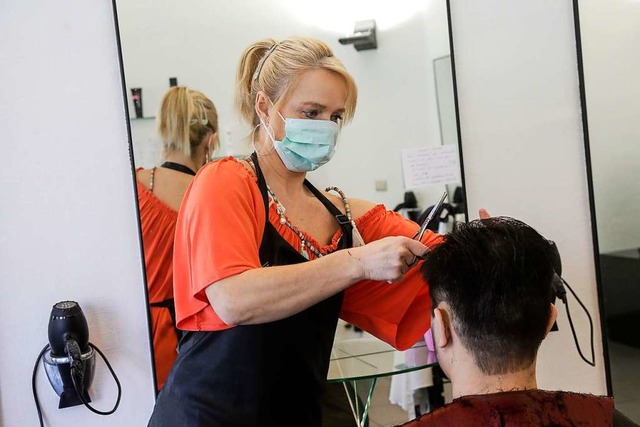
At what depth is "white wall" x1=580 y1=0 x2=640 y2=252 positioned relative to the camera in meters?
1.78

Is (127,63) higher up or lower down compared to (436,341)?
higher up

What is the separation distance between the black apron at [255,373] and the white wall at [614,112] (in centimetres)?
92

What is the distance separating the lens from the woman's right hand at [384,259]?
1157 millimetres

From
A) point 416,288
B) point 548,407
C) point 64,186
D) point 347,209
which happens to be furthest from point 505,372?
point 64,186

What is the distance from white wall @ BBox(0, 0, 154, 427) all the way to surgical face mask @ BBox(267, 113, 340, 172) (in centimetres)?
46

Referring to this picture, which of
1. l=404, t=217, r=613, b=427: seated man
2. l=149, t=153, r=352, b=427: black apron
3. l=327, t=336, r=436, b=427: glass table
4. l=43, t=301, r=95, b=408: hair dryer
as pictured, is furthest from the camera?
l=327, t=336, r=436, b=427: glass table

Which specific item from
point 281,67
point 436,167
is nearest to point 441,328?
point 281,67

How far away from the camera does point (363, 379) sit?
66.2 inches

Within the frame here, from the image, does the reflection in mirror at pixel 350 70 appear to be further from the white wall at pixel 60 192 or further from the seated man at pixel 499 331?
the seated man at pixel 499 331

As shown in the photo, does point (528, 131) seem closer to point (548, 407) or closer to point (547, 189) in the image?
point (547, 189)

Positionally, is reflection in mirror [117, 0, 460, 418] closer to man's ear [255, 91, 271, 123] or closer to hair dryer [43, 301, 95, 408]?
man's ear [255, 91, 271, 123]

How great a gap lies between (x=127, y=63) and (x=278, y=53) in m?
0.44

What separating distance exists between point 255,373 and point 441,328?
38cm

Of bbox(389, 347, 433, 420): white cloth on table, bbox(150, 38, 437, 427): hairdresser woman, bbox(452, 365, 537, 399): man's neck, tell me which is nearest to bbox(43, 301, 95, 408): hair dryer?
bbox(150, 38, 437, 427): hairdresser woman
